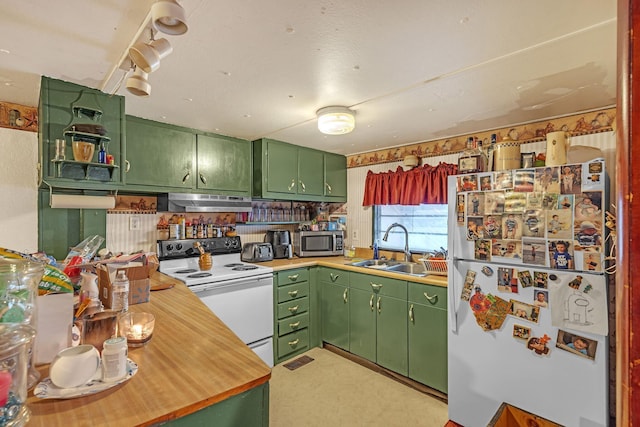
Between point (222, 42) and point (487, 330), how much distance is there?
86.3 inches

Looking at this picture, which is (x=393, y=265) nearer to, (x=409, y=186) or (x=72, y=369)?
(x=409, y=186)

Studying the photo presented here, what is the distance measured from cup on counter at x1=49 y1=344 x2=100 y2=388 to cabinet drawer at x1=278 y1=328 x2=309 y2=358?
7.31ft

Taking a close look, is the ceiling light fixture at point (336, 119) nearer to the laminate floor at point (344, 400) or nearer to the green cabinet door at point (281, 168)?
the green cabinet door at point (281, 168)

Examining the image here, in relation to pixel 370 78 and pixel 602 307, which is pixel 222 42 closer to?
pixel 370 78

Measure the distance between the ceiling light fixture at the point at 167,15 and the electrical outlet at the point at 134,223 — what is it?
2.15 metres

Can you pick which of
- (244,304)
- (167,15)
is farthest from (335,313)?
(167,15)

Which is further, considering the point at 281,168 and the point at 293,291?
the point at 281,168

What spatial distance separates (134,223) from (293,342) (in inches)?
72.9

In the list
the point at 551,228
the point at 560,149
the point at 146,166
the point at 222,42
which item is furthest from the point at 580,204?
the point at 146,166

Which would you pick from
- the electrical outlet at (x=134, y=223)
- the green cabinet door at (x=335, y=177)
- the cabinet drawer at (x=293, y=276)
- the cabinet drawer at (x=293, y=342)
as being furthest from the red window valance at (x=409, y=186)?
the electrical outlet at (x=134, y=223)

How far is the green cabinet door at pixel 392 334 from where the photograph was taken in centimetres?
259

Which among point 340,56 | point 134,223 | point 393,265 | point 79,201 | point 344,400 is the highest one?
point 340,56

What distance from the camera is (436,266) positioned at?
2.65m

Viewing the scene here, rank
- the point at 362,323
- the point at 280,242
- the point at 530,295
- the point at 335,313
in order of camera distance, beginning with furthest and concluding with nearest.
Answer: the point at 280,242, the point at 335,313, the point at 362,323, the point at 530,295
